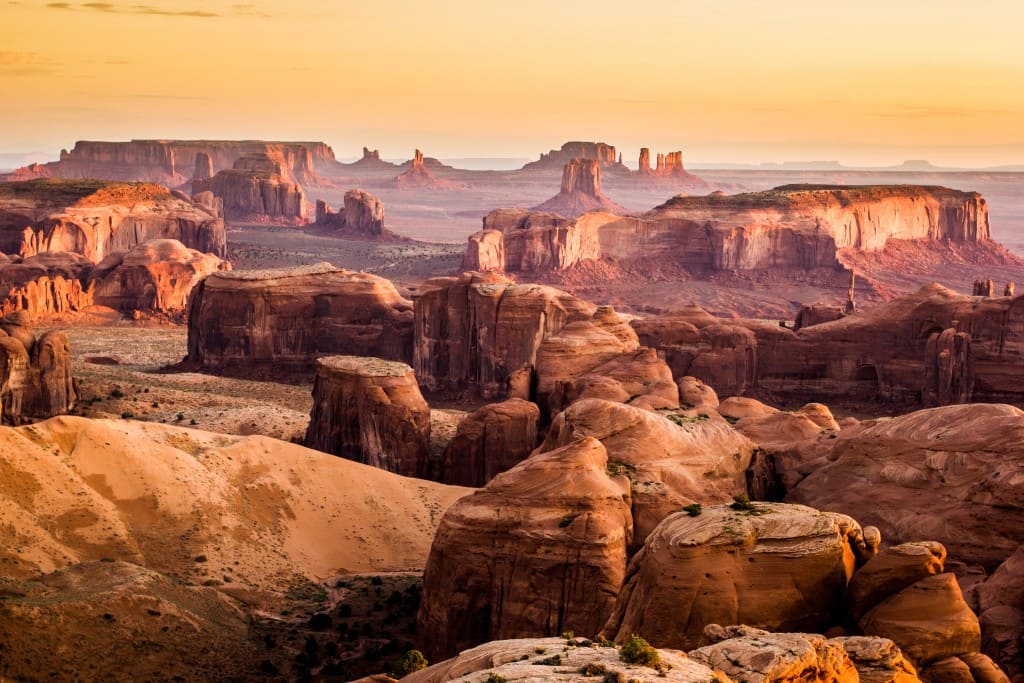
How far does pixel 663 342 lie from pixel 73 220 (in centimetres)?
7916

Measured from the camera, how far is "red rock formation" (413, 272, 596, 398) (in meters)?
86.2

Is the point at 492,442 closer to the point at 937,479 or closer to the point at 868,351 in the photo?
the point at 937,479

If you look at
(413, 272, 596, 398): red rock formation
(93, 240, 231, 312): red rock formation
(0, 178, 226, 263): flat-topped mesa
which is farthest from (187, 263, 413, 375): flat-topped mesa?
(0, 178, 226, 263): flat-topped mesa

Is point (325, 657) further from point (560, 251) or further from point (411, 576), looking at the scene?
point (560, 251)

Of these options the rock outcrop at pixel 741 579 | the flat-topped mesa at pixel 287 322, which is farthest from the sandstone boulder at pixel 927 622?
the flat-topped mesa at pixel 287 322

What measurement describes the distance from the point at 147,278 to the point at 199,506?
7420cm

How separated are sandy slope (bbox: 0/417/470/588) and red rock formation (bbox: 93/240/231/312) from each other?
64149 millimetres

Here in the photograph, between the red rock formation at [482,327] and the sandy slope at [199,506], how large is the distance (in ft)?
95.6

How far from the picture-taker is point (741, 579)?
100ft

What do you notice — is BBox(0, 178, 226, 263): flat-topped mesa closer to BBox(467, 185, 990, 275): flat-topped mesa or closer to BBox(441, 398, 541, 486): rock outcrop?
BBox(467, 185, 990, 275): flat-topped mesa

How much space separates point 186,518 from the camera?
4794 centimetres

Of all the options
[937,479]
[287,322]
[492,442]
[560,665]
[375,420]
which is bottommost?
[492,442]

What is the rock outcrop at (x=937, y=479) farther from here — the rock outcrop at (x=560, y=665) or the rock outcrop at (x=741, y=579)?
the rock outcrop at (x=560, y=665)

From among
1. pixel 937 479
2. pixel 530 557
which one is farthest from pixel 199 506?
pixel 937 479
